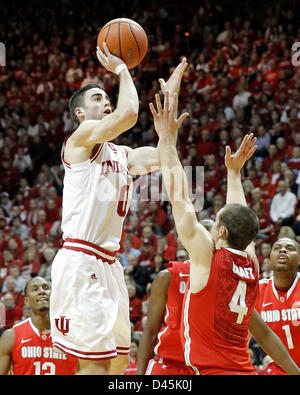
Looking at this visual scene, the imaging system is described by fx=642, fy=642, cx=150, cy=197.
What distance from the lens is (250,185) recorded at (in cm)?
998

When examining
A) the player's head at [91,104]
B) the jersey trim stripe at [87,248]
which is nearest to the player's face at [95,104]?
the player's head at [91,104]

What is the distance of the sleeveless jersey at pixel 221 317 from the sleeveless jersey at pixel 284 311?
1619 mm

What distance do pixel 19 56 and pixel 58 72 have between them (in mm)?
1606

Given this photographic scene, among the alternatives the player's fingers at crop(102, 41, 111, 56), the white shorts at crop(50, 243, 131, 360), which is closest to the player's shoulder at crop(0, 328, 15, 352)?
the white shorts at crop(50, 243, 131, 360)

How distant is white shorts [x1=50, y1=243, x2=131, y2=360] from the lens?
3670mm

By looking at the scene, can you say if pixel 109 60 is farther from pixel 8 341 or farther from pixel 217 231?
pixel 8 341

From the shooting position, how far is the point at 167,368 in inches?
180

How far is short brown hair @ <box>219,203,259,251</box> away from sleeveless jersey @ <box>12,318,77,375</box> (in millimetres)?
2249

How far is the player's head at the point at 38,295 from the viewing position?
5297 mm

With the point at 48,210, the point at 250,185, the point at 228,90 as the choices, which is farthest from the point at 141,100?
the point at 250,185

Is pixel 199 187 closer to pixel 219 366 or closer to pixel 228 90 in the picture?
pixel 228 90

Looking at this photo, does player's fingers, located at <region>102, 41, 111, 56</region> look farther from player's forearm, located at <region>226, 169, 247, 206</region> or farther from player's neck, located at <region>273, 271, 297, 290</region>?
player's neck, located at <region>273, 271, 297, 290</region>

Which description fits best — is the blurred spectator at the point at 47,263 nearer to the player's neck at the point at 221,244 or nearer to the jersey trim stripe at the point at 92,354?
the jersey trim stripe at the point at 92,354

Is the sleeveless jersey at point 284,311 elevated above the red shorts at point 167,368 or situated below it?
above
